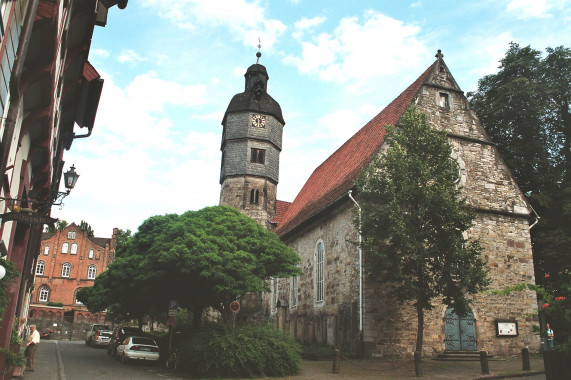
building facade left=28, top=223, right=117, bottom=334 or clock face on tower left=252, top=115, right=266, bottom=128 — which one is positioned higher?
clock face on tower left=252, top=115, right=266, bottom=128

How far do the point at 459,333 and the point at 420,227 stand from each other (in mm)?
5990

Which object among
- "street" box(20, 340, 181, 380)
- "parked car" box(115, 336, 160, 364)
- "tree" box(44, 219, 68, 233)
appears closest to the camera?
"tree" box(44, 219, 68, 233)

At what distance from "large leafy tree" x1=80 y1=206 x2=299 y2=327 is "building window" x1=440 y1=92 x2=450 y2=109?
32.1ft

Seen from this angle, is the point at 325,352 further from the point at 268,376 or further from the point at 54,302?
the point at 54,302

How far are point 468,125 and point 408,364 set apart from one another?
1123cm

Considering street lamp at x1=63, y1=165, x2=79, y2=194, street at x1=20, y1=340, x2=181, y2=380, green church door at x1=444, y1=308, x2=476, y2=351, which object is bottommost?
street at x1=20, y1=340, x2=181, y2=380

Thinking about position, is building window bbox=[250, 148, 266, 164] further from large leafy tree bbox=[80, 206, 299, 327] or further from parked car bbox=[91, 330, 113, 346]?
parked car bbox=[91, 330, 113, 346]

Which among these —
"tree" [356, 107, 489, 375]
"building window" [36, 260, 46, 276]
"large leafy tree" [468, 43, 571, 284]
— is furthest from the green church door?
"building window" [36, 260, 46, 276]

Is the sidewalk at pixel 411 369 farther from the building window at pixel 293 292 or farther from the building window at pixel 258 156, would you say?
the building window at pixel 258 156

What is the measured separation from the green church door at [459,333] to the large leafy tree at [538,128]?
739 centimetres

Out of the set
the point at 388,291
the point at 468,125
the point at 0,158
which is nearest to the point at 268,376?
the point at 388,291

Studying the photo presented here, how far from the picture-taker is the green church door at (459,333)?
734 inches

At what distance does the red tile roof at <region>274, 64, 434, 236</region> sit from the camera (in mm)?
22438

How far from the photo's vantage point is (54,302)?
2416 inches
